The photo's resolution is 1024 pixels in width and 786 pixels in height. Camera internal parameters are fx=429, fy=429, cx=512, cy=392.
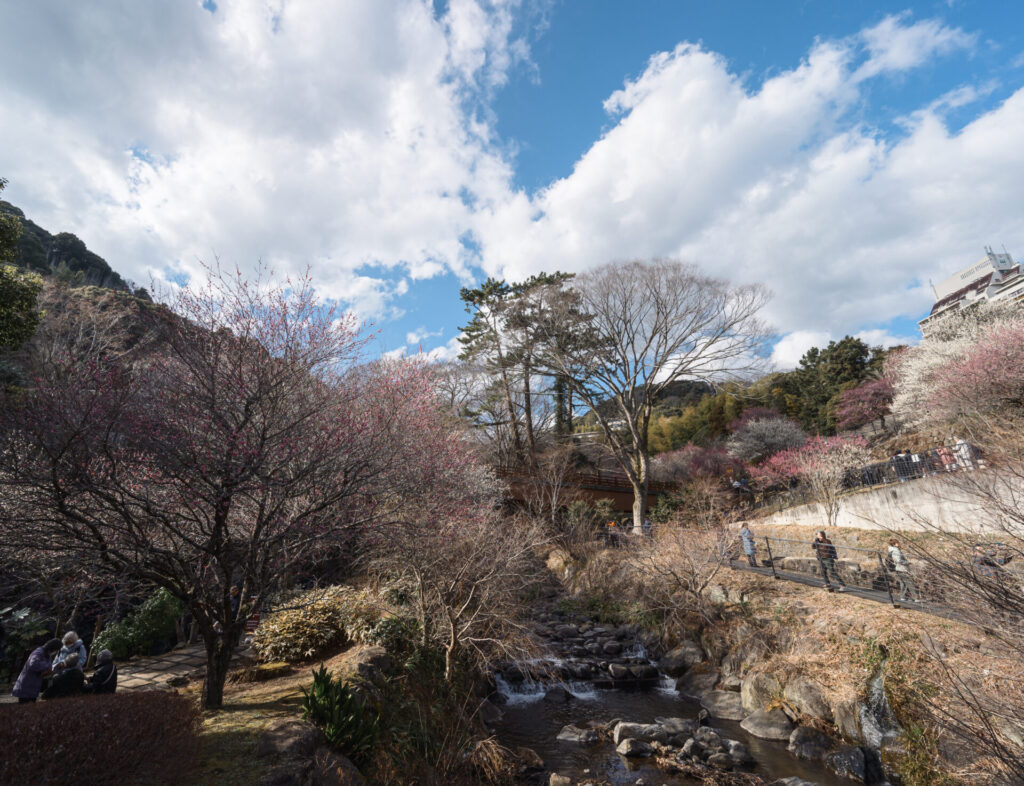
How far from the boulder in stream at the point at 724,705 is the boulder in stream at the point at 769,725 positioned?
0.40 m

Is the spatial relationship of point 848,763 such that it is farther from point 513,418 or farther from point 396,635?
point 513,418

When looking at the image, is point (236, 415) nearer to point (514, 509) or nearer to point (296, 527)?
point (296, 527)

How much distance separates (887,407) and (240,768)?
38.1m

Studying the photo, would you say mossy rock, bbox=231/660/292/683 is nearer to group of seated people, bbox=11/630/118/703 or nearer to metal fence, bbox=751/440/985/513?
group of seated people, bbox=11/630/118/703

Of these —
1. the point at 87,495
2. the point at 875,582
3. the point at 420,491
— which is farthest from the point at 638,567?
the point at 87,495

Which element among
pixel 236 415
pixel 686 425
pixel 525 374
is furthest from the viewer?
pixel 686 425

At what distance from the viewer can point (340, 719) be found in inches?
220

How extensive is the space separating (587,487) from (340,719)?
19679mm

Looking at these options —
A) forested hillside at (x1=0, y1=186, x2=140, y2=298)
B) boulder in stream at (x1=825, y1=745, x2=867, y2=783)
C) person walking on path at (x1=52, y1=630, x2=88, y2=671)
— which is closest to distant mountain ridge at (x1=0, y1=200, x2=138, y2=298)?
forested hillside at (x1=0, y1=186, x2=140, y2=298)

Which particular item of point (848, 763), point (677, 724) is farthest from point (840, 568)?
point (677, 724)

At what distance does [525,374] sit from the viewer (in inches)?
956

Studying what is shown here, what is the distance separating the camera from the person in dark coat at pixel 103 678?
6.17 m

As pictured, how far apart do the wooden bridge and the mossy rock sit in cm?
1158

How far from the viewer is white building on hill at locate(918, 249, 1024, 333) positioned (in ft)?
138
